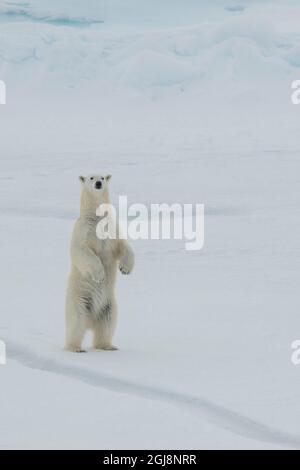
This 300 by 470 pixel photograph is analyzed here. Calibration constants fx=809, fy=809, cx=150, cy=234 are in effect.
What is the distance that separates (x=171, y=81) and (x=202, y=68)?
996 millimetres

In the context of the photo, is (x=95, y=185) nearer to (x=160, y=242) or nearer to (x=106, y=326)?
(x=106, y=326)

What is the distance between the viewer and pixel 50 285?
624 centimetres

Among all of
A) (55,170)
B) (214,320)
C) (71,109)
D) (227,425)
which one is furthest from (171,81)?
(227,425)

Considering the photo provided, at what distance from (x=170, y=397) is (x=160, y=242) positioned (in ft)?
17.6

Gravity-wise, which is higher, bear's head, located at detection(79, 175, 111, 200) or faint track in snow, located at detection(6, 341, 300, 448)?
bear's head, located at detection(79, 175, 111, 200)

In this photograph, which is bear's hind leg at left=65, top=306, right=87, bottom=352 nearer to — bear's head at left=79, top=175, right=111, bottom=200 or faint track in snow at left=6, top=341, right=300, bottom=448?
faint track in snow at left=6, top=341, right=300, bottom=448

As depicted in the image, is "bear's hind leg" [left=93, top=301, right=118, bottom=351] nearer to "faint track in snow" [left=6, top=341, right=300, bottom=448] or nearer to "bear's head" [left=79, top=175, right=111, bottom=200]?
"faint track in snow" [left=6, top=341, right=300, bottom=448]

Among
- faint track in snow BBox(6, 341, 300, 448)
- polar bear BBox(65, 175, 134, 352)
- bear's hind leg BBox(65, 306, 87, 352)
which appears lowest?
faint track in snow BBox(6, 341, 300, 448)

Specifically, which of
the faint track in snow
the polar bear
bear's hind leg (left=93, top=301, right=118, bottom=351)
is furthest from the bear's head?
the faint track in snow

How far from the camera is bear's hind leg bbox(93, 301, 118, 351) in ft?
13.6

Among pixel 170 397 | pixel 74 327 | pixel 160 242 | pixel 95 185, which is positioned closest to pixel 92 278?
pixel 74 327

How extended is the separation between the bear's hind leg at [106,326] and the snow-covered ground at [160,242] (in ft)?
0.35

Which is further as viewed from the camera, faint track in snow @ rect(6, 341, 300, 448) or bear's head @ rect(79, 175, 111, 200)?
bear's head @ rect(79, 175, 111, 200)

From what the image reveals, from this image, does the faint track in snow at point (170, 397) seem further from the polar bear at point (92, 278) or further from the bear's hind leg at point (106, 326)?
the bear's hind leg at point (106, 326)
